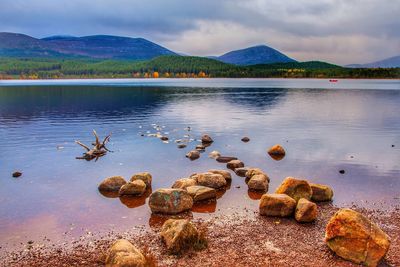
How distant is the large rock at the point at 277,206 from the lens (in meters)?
19.5

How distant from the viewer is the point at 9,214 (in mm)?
20516

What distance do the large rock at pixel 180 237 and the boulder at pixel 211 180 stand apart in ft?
26.5

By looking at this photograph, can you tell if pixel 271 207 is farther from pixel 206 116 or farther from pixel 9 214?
pixel 206 116

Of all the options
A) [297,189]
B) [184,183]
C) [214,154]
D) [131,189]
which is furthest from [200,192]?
[214,154]

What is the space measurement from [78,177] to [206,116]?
41.6 meters

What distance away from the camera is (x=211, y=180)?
80.1 feet

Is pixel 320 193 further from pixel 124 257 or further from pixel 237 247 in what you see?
pixel 124 257

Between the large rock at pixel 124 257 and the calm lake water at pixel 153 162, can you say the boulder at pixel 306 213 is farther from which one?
the large rock at pixel 124 257

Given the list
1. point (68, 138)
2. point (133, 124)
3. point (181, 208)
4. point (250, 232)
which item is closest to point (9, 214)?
point (181, 208)

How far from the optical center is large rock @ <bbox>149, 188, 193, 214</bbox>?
66.5 ft

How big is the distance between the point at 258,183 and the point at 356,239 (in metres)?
9.66

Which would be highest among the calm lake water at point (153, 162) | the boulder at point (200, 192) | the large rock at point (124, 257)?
the large rock at point (124, 257)

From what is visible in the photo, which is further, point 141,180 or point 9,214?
point 141,180

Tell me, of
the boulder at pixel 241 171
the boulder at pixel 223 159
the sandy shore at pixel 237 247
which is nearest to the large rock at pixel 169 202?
the sandy shore at pixel 237 247
